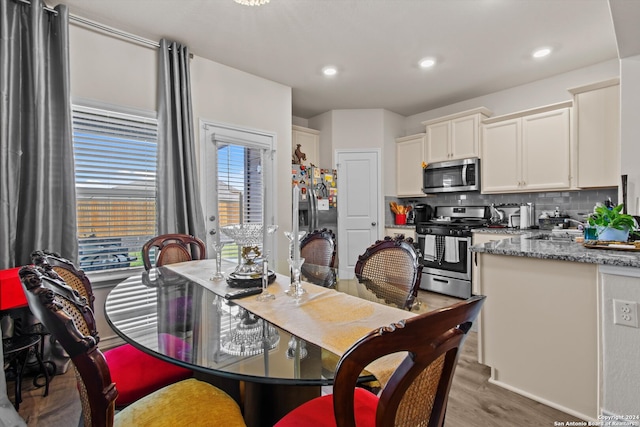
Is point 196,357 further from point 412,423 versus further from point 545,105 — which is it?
point 545,105

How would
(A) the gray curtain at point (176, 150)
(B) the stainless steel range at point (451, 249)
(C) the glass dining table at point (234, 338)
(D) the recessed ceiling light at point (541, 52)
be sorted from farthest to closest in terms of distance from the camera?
(B) the stainless steel range at point (451, 249)
(D) the recessed ceiling light at point (541, 52)
(A) the gray curtain at point (176, 150)
(C) the glass dining table at point (234, 338)

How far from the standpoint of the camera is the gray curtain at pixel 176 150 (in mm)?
2779

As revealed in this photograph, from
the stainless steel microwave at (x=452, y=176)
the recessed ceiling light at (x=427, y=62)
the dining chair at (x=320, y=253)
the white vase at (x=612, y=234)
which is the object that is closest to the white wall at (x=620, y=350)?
the white vase at (x=612, y=234)

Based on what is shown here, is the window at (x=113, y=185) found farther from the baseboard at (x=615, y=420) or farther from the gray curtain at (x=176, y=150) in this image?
the baseboard at (x=615, y=420)

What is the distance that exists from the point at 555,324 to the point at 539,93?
3.26 m

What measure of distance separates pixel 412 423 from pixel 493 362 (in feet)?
5.17

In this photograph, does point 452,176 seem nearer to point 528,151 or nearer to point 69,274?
point 528,151

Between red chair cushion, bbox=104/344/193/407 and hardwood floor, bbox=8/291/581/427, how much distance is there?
2.52 feet

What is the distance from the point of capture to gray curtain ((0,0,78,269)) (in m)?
2.08

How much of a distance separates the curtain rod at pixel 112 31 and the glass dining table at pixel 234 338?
2235 millimetres

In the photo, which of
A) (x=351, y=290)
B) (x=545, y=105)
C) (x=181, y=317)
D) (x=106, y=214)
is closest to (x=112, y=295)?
(x=181, y=317)

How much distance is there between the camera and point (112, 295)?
4.90 feet

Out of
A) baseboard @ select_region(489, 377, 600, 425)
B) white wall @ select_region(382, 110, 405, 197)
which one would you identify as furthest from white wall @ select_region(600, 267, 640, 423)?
white wall @ select_region(382, 110, 405, 197)

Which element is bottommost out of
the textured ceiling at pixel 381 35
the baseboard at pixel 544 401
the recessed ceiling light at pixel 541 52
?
the baseboard at pixel 544 401
